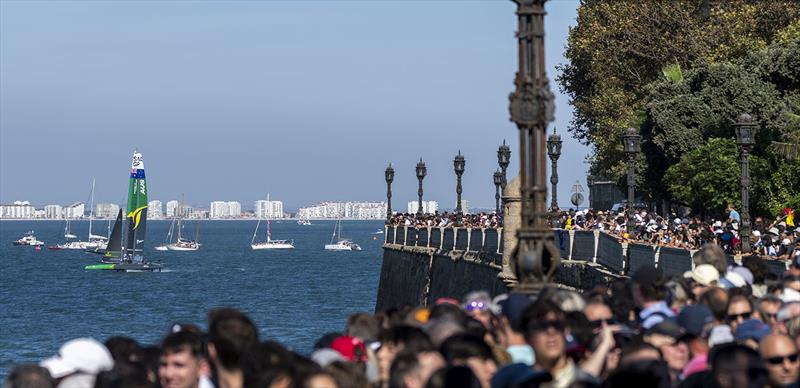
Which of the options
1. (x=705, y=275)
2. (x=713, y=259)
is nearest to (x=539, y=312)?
(x=705, y=275)

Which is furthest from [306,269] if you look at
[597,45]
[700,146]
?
[700,146]

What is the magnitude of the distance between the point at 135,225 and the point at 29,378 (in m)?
105

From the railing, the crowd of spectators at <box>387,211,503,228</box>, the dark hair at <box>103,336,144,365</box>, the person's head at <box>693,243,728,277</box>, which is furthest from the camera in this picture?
the crowd of spectators at <box>387,211,503,228</box>

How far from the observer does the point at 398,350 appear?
Answer: 9875 mm

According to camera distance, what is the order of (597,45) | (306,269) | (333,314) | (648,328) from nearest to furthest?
(648,328)
(597,45)
(333,314)
(306,269)

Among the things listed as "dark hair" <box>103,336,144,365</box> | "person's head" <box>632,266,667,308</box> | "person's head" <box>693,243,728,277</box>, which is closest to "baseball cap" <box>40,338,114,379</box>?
"dark hair" <box>103,336,144,365</box>

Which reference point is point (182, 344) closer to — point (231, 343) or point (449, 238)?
point (231, 343)

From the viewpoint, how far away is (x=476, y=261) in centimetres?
3984

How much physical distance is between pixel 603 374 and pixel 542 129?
5161mm

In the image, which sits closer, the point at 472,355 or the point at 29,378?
the point at 29,378

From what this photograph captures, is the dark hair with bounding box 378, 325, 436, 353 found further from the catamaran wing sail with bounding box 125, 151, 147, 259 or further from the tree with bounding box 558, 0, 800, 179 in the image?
the catamaran wing sail with bounding box 125, 151, 147, 259

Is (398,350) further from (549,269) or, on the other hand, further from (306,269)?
(306,269)

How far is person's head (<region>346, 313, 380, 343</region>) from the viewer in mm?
11391

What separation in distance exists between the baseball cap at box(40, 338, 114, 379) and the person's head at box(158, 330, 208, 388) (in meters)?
0.50
